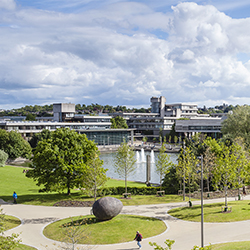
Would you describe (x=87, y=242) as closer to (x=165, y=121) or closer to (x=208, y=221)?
(x=208, y=221)

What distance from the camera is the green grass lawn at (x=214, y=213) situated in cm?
3119

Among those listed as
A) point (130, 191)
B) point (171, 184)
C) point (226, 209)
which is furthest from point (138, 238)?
point (171, 184)

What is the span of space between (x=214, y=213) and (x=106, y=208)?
1218cm

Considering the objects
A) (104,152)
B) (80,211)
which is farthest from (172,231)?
(104,152)

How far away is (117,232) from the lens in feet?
89.1

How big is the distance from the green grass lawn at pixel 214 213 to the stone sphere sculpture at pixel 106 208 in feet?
25.4

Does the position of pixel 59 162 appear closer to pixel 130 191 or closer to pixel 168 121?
pixel 130 191

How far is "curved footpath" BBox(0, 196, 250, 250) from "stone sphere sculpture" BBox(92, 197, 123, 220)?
411cm

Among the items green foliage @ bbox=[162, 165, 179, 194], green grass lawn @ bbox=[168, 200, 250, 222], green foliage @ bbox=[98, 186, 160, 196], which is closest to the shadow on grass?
green foliage @ bbox=[98, 186, 160, 196]

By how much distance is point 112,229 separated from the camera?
27.8 metres

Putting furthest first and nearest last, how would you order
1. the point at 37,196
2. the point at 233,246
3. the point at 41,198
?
the point at 37,196 < the point at 41,198 < the point at 233,246

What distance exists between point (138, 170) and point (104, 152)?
134 feet

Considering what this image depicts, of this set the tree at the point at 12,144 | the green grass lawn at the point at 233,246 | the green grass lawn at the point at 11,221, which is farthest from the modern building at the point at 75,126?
the green grass lawn at the point at 233,246

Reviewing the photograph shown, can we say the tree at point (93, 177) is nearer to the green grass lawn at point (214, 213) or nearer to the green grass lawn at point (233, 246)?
the green grass lawn at point (214, 213)
